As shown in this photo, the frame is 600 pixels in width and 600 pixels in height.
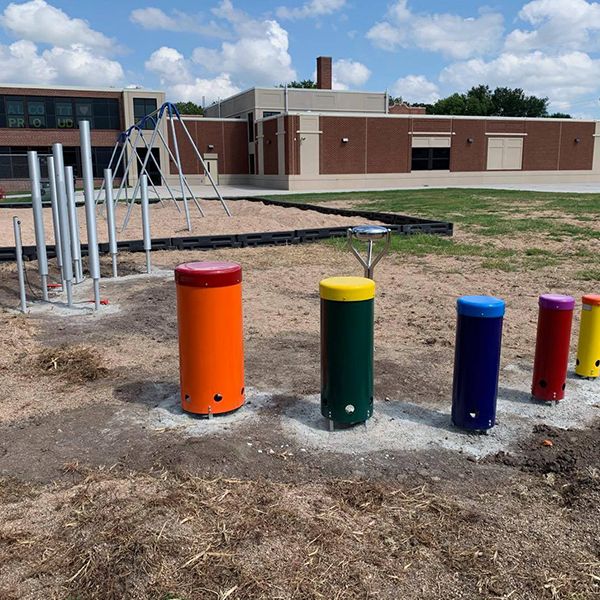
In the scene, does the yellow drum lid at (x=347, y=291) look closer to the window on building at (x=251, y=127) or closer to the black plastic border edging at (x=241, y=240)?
the black plastic border edging at (x=241, y=240)

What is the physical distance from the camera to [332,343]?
429 cm

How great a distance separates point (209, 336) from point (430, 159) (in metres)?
43.1

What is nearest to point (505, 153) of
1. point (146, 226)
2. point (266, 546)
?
point (146, 226)

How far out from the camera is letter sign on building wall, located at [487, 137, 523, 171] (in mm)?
46562

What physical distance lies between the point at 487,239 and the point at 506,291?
518cm

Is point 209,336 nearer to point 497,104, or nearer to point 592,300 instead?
point 592,300

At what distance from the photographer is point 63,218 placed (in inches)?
316

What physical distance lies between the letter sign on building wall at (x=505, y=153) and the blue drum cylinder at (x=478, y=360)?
45.3m

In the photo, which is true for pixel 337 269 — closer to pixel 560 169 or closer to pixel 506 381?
pixel 506 381

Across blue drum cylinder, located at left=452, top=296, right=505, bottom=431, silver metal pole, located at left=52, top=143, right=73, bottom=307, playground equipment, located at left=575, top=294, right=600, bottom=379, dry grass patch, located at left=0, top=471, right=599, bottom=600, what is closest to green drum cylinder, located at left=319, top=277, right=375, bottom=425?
blue drum cylinder, located at left=452, top=296, right=505, bottom=431

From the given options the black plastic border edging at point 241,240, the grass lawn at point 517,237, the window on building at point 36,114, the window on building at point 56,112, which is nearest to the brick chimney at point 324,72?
the window on building at point 56,112

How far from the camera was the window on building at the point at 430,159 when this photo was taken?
44.7 m

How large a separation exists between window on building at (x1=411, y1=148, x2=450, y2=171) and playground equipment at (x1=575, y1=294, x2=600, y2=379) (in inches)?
1603

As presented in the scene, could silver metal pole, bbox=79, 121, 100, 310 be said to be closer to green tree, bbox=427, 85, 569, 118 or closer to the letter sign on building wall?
the letter sign on building wall
